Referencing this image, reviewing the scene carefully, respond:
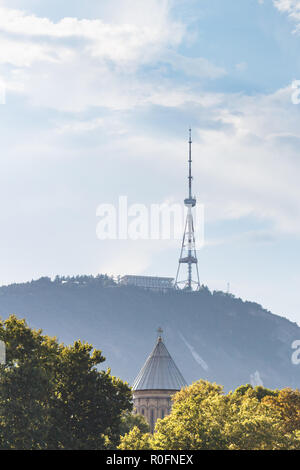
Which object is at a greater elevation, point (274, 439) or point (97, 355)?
point (97, 355)

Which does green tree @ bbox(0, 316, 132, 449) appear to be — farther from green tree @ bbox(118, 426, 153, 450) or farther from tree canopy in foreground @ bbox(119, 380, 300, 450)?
tree canopy in foreground @ bbox(119, 380, 300, 450)

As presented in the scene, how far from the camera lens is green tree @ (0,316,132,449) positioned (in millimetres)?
76938

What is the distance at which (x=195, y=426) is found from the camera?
256 ft

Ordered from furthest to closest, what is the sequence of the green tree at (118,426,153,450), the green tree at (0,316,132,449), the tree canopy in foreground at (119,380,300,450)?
the green tree at (118,426,153,450) → the tree canopy in foreground at (119,380,300,450) → the green tree at (0,316,132,449)

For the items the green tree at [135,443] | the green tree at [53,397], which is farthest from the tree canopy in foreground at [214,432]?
the green tree at [53,397]

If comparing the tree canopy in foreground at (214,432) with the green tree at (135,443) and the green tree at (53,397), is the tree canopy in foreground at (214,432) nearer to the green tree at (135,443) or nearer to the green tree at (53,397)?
the green tree at (135,443)

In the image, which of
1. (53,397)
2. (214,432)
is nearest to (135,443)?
(214,432)

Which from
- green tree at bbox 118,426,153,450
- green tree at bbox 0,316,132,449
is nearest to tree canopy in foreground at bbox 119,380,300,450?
green tree at bbox 118,426,153,450

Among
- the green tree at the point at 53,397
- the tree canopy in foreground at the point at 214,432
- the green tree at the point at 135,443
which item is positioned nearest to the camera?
the green tree at the point at 53,397

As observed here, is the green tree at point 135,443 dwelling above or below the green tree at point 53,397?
below

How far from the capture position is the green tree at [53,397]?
76.9 metres

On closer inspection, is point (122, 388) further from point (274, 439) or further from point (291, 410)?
point (291, 410)
